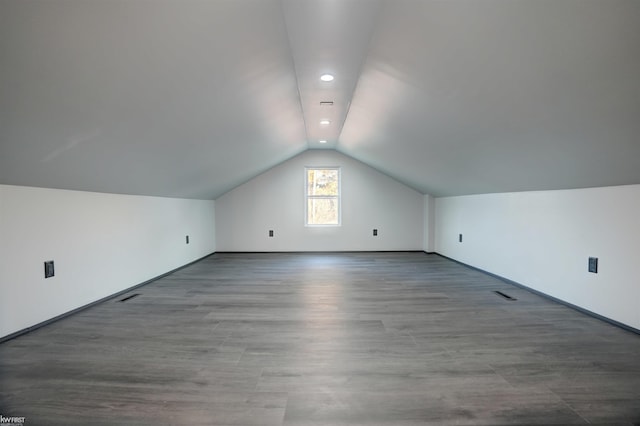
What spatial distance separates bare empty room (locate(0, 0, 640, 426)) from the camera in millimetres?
1437

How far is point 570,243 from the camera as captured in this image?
2.92 meters

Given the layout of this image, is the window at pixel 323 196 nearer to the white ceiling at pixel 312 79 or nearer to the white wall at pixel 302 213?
the white wall at pixel 302 213

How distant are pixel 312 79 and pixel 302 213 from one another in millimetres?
3937

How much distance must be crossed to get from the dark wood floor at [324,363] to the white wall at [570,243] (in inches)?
9.0

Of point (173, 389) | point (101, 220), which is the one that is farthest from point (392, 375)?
point (101, 220)

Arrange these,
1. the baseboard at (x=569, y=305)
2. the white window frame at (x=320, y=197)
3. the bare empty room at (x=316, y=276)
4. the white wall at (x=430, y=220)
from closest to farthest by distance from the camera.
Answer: the bare empty room at (x=316, y=276) → the baseboard at (x=569, y=305) → the white wall at (x=430, y=220) → the white window frame at (x=320, y=197)

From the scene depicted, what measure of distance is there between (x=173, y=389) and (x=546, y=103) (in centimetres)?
273

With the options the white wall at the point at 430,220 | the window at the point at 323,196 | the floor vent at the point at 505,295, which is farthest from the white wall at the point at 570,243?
the window at the point at 323,196

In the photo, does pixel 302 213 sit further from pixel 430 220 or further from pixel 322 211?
pixel 430 220

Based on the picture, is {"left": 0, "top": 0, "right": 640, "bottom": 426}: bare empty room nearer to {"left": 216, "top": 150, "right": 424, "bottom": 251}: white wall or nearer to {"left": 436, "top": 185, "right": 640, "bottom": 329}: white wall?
{"left": 436, "top": 185, "right": 640, "bottom": 329}: white wall

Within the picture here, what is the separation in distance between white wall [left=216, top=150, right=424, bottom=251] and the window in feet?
0.47

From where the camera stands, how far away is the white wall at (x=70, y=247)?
2211 millimetres

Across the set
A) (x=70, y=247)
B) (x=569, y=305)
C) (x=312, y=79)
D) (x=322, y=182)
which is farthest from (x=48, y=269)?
(x=322, y=182)

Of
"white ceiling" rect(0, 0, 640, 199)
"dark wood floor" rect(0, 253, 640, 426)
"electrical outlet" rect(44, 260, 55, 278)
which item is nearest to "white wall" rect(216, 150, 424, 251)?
"white ceiling" rect(0, 0, 640, 199)
